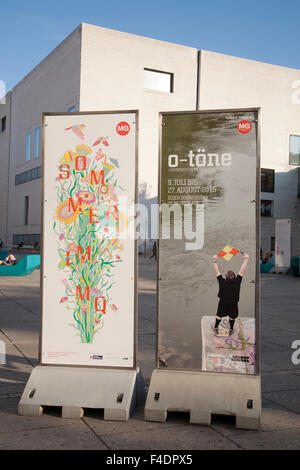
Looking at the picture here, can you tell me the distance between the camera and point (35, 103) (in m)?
48.5

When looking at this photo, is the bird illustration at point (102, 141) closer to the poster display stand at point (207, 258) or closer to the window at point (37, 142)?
the poster display stand at point (207, 258)

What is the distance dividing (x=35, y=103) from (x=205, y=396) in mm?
47728

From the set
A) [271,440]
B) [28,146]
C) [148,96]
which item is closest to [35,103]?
[28,146]

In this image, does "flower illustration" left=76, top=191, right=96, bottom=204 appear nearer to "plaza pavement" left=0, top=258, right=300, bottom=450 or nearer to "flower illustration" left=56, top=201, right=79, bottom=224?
"flower illustration" left=56, top=201, right=79, bottom=224

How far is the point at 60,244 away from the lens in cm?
445

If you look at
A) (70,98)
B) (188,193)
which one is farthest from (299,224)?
(188,193)

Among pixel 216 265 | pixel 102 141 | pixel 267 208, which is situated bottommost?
pixel 216 265

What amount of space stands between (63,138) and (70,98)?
37751 millimetres

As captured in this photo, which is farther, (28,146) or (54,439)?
(28,146)

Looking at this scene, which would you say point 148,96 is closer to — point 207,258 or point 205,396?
point 207,258

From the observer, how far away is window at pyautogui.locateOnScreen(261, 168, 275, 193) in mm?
45906

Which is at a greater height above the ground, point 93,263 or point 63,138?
point 63,138
